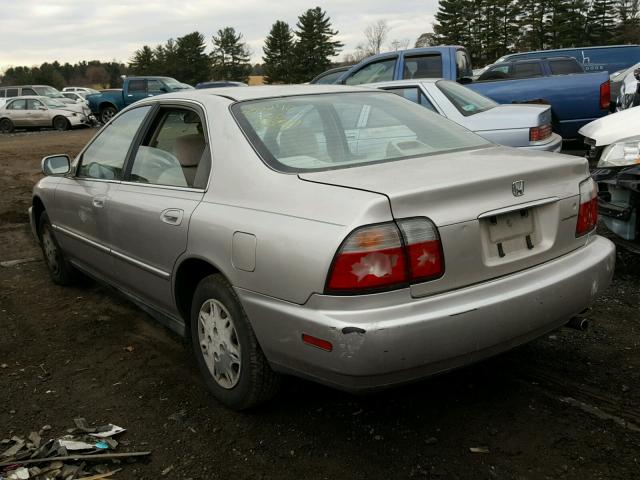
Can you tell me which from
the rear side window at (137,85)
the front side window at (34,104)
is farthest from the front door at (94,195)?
the front side window at (34,104)

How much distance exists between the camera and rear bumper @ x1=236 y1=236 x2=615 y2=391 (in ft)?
7.22

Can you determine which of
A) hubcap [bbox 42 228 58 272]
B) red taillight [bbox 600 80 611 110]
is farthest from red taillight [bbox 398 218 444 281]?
red taillight [bbox 600 80 611 110]

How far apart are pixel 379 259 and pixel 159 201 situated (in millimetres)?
1500

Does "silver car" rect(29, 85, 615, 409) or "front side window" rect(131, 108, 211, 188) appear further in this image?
"front side window" rect(131, 108, 211, 188)

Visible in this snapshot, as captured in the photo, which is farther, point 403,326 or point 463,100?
point 463,100

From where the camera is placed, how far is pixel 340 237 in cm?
223

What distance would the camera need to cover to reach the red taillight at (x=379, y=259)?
87.7 inches

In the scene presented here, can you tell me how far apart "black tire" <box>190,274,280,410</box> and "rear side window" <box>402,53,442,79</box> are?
7508 mm

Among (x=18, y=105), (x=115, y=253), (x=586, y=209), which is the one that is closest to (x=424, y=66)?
(x=115, y=253)

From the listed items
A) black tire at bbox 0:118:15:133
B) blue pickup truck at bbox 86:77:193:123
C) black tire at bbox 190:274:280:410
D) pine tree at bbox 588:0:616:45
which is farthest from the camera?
pine tree at bbox 588:0:616:45

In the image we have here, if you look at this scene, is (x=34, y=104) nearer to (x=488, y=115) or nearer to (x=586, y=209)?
(x=488, y=115)

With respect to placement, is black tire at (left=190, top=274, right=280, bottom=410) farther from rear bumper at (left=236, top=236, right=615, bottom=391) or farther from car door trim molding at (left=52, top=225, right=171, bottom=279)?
car door trim molding at (left=52, top=225, right=171, bottom=279)

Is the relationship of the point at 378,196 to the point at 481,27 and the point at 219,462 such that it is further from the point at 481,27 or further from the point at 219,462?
the point at 481,27

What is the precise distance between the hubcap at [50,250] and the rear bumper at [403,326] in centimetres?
301
